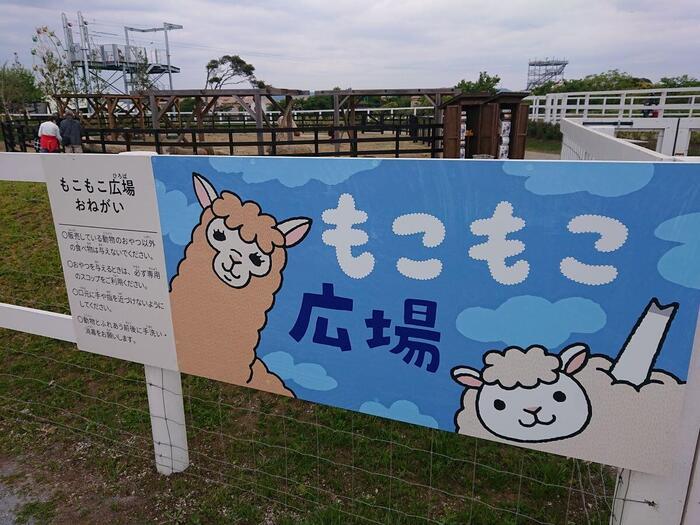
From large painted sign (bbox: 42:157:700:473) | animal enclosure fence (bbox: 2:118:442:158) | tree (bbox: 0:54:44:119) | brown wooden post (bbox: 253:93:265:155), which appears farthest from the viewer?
tree (bbox: 0:54:44:119)

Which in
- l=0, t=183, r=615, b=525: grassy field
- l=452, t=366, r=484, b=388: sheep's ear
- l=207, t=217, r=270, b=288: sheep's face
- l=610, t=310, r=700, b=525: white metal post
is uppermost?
l=207, t=217, r=270, b=288: sheep's face

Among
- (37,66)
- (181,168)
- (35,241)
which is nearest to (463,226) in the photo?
(181,168)

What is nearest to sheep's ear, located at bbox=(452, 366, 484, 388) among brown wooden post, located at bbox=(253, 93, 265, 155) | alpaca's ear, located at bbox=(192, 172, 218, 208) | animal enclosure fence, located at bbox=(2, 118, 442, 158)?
Result: alpaca's ear, located at bbox=(192, 172, 218, 208)

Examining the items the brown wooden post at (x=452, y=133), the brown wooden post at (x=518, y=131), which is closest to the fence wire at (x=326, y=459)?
the brown wooden post at (x=452, y=133)

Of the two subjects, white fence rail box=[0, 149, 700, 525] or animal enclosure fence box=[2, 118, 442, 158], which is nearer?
white fence rail box=[0, 149, 700, 525]

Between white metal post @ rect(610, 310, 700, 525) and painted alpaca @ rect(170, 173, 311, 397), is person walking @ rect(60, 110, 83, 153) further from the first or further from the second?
white metal post @ rect(610, 310, 700, 525)

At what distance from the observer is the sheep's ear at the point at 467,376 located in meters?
1.80

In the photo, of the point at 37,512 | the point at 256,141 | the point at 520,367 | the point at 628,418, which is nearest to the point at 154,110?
the point at 256,141

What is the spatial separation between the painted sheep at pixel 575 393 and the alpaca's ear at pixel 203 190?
1.24 meters

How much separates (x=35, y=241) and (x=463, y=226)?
646cm

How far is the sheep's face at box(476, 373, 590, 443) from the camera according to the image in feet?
5.50

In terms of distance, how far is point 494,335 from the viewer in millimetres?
1741

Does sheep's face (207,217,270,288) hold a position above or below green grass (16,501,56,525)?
above

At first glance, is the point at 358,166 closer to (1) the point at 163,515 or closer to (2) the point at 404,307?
(2) the point at 404,307
